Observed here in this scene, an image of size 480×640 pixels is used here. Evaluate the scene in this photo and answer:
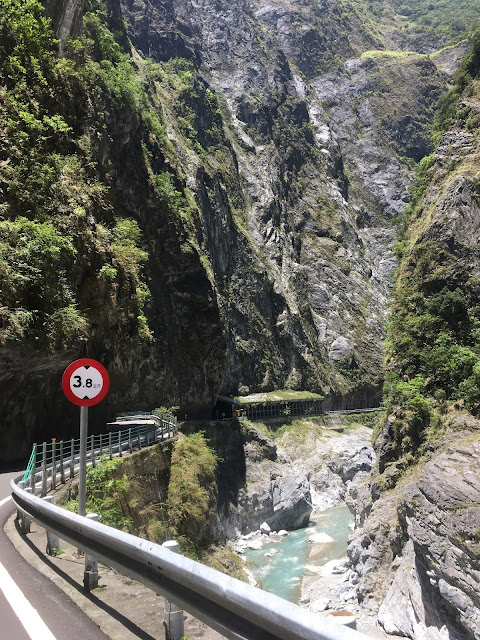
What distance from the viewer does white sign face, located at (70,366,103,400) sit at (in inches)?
279

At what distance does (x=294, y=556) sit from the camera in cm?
3628

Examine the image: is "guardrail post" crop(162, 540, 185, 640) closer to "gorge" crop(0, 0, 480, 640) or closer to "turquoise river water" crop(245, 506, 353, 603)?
"gorge" crop(0, 0, 480, 640)

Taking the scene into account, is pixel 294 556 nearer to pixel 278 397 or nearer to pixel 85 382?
pixel 278 397

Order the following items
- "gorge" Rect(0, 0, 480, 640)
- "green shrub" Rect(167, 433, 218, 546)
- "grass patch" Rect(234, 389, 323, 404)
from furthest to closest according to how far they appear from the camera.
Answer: "grass patch" Rect(234, 389, 323, 404)
"green shrub" Rect(167, 433, 218, 546)
"gorge" Rect(0, 0, 480, 640)

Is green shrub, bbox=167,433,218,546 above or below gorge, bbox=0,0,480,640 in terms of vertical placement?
below

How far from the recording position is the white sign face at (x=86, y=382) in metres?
7.07

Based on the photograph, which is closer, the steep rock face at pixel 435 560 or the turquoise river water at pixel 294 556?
the steep rock face at pixel 435 560

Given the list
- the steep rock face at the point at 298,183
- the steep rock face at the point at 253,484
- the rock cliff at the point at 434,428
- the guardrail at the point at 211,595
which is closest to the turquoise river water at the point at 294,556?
the steep rock face at the point at 253,484

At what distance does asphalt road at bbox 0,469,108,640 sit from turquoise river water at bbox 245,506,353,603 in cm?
2501

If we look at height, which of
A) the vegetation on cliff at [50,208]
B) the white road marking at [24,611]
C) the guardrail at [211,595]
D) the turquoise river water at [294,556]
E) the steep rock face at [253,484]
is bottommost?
the turquoise river water at [294,556]

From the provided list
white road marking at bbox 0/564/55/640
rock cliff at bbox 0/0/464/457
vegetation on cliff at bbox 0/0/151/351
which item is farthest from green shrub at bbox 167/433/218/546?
white road marking at bbox 0/564/55/640

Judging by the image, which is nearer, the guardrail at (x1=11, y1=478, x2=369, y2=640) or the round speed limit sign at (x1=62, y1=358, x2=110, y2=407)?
the guardrail at (x1=11, y1=478, x2=369, y2=640)

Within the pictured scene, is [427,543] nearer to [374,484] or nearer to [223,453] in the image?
[374,484]

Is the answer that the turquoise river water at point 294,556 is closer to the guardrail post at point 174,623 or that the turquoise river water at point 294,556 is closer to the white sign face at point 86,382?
the white sign face at point 86,382
